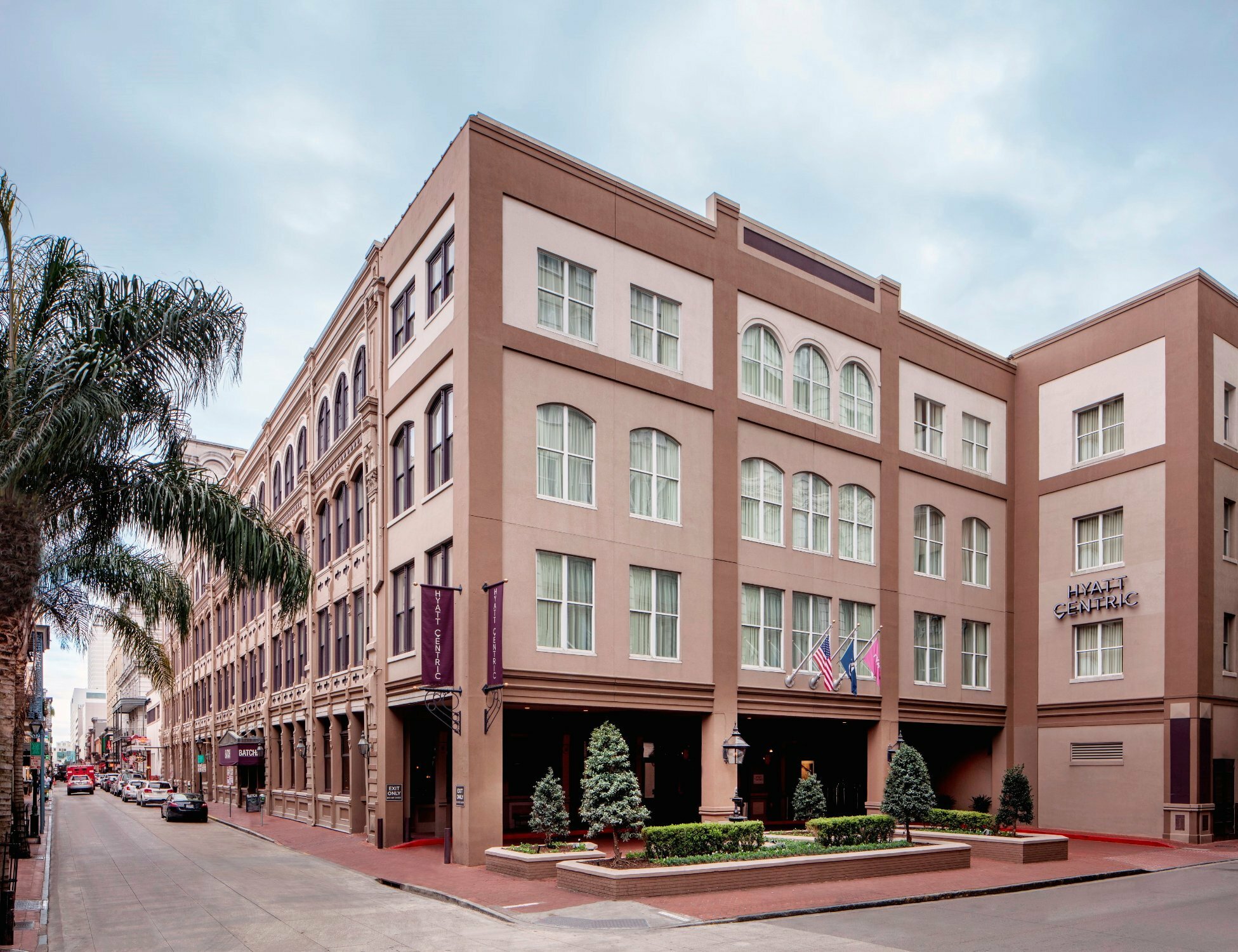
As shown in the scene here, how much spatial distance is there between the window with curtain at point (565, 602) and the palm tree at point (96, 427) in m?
7.88

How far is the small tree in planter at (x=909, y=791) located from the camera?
86.3ft

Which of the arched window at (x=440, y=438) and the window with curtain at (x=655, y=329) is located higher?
the window with curtain at (x=655, y=329)

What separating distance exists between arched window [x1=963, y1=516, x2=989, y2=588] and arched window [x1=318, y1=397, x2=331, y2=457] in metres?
23.6

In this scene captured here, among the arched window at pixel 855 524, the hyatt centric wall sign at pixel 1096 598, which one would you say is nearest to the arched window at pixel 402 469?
the arched window at pixel 855 524

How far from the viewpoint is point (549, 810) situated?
74.1 ft

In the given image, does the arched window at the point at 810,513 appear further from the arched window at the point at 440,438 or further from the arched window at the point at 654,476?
the arched window at the point at 440,438

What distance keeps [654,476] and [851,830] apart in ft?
34.0

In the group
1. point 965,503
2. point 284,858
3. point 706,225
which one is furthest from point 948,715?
point 284,858

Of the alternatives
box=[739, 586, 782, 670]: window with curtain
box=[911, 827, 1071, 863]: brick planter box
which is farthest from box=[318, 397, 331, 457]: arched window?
box=[911, 827, 1071, 863]: brick planter box

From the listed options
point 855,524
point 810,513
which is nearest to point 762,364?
point 810,513

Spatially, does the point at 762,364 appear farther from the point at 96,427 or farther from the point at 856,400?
the point at 96,427

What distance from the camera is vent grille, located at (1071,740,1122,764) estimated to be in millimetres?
35156

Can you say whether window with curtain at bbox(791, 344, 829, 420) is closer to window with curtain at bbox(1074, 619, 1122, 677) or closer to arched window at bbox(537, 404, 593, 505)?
arched window at bbox(537, 404, 593, 505)

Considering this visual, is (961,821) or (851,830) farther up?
(851,830)
